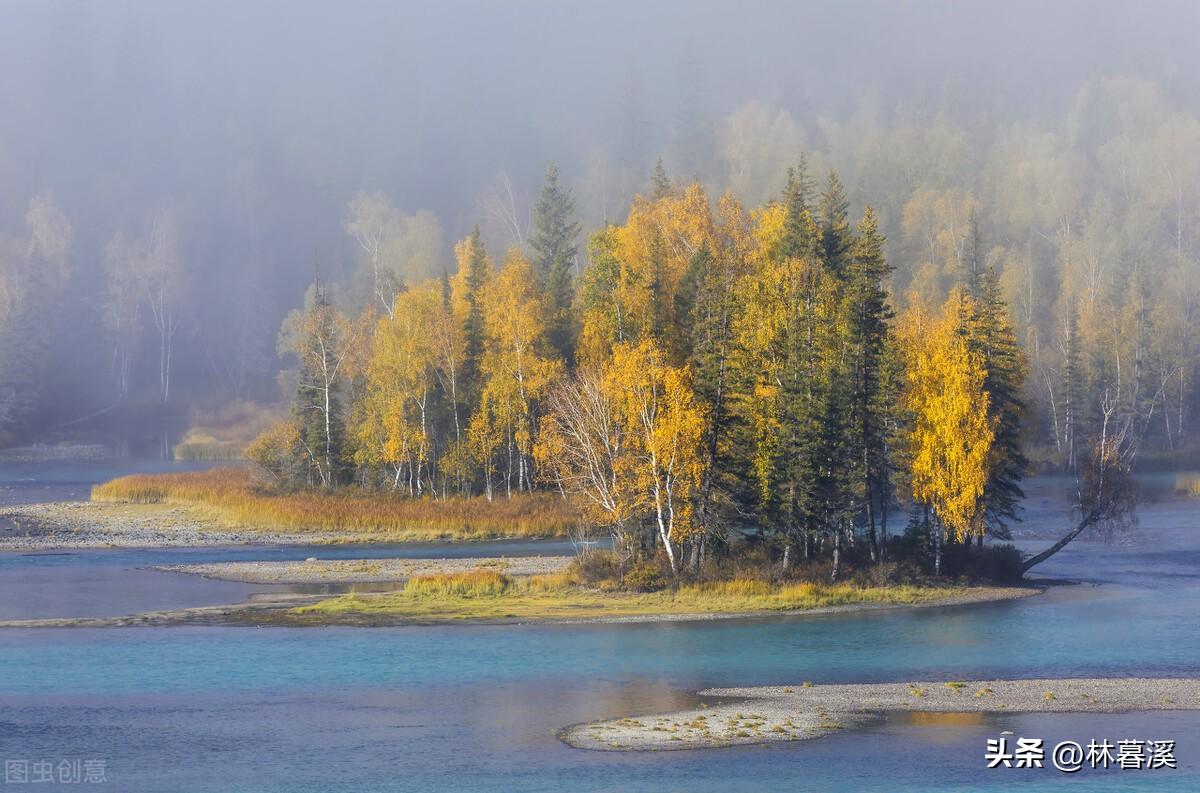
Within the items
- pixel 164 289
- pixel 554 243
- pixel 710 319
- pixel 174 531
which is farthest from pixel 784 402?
pixel 164 289

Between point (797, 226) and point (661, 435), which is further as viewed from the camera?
point (797, 226)

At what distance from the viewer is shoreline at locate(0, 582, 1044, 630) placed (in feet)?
157

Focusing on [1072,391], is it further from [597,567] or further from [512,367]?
[597,567]

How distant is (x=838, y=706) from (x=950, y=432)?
2288cm

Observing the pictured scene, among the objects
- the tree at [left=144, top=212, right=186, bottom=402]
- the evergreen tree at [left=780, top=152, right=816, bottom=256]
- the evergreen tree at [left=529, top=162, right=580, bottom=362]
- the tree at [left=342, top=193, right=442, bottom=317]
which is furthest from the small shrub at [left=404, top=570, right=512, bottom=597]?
the tree at [left=144, top=212, right=186, bottom=402]

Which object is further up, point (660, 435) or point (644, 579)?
point (660, 435)

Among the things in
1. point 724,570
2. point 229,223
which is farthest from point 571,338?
point 229,223

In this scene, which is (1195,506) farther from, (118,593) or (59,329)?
(59,329)

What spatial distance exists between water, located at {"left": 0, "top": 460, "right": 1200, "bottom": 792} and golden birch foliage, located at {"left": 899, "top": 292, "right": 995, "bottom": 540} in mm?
4940

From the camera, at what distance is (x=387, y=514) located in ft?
260

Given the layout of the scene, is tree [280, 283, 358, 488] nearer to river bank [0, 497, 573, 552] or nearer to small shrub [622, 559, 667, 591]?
river bank [0, 497, 573, 552]

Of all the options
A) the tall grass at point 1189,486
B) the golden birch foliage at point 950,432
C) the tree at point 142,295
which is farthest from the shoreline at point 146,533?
the tree at point 142,295

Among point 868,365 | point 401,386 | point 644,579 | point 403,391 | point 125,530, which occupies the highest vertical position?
point 401,386

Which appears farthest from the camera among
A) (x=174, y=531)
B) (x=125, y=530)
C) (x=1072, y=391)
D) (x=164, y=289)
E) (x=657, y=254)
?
(x=164, y=289)
